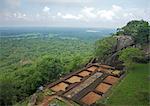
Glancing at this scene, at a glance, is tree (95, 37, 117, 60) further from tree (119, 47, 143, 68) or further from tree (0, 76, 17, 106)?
tree (0, 76, 17, 106)

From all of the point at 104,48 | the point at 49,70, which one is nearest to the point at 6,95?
the point at 49,70

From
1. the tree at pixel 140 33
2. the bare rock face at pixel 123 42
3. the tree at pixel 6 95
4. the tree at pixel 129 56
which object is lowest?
the tree at pixel 6 95

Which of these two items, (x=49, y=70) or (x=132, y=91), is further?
(x=49, y=70)

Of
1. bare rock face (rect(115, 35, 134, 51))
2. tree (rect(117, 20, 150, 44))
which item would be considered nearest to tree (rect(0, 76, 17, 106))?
bare rock face (rect(115, 35, 134, 51))

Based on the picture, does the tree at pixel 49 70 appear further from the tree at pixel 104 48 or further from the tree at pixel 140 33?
the tree at pixel 140 33

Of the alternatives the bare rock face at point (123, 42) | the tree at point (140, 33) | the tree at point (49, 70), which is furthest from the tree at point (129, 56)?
the tree at point (49, 70)

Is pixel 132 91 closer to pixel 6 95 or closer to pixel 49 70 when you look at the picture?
pixel 6 95
